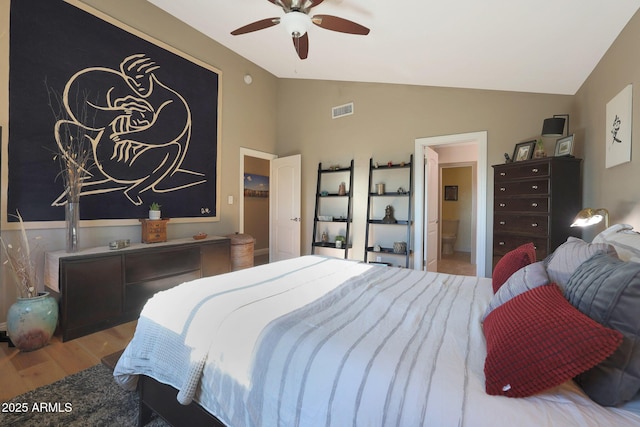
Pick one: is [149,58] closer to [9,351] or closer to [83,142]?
[83,142]

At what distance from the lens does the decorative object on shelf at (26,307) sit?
7.09 feet

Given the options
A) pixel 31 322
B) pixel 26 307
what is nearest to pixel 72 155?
pixel 26 307

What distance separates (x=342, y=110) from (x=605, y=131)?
3168 millimetres

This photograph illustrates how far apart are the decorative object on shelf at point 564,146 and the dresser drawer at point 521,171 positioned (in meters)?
0.35

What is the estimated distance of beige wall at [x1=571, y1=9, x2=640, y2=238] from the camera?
5.91 ft

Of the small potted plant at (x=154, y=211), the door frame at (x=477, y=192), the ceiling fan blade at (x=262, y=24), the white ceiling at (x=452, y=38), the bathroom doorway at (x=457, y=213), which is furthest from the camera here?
the bathroom doorway at (x=457, y=213)

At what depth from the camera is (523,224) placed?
2760 mm

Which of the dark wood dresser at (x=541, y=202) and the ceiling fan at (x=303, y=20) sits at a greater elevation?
the ceiling fan at (x=303, y=20)

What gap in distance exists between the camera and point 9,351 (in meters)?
2.19

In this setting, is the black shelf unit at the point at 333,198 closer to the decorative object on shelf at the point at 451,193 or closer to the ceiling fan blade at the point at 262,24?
the ceiling fan blade at the point at 262,24

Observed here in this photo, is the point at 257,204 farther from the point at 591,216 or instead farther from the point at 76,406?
the point at 591,216

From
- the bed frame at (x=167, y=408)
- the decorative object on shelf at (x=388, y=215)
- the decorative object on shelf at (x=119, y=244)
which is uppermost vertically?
the decorative object on shelf at (x=388, y=215)

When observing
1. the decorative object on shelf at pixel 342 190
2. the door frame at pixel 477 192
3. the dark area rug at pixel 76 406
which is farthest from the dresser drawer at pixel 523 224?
the dark area rug at pixel 76 406

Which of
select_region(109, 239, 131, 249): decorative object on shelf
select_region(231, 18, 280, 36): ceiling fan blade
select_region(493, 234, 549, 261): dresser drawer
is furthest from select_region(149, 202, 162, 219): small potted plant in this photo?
select_region(493, 234, 549, 261): dresser drawer
